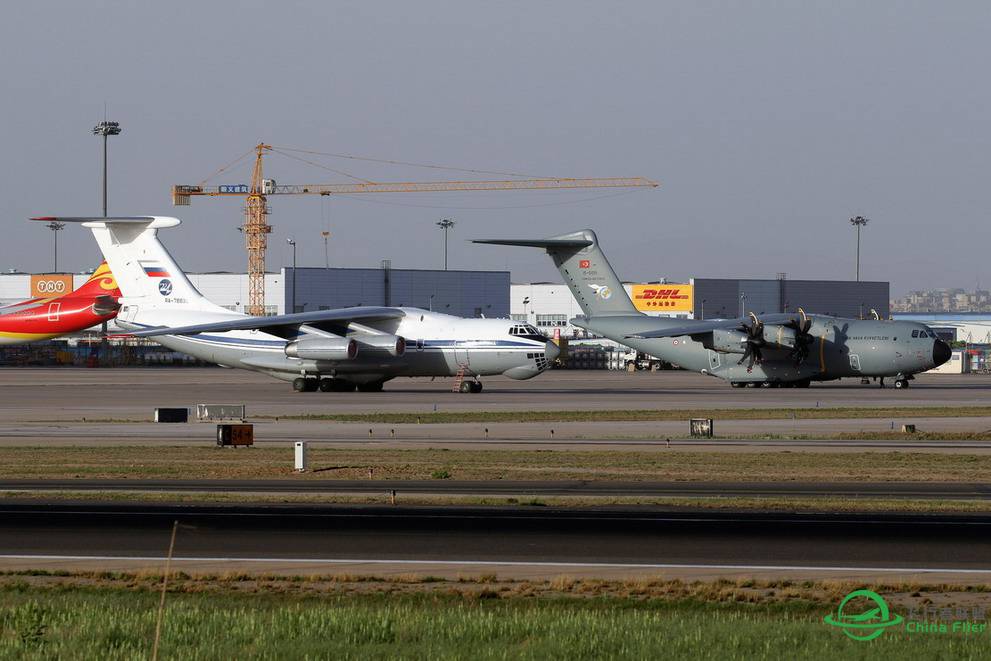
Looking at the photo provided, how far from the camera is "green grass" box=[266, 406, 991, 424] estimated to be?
143ft

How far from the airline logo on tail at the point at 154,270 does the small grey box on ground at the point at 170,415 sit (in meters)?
22.4

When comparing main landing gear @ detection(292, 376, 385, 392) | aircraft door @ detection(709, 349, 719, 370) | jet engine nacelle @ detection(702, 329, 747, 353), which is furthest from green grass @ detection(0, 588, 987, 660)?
aircraft door @ detection(709, 349, 719, 370)

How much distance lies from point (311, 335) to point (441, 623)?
4938 centimetres

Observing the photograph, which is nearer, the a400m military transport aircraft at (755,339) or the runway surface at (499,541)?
the runway surface at (499,541)

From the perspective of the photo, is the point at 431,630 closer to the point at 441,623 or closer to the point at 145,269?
the point at 441,623

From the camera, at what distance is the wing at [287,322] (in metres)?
58.8

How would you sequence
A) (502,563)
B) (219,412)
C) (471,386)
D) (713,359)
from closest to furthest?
(502,563)
(219,412)
(471,386)
(713,359)

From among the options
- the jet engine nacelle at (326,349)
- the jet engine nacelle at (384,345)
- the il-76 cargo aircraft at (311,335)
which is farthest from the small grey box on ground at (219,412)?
the jet engine nacelle at (384,345)

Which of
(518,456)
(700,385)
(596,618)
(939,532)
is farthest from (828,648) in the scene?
(700,385)

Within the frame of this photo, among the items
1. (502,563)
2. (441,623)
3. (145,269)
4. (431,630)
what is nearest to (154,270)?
(145,269)

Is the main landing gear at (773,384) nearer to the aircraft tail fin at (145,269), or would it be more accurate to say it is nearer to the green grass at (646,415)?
the green grass at (646,415)

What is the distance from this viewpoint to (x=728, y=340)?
64.4 m

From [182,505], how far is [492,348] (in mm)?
37883

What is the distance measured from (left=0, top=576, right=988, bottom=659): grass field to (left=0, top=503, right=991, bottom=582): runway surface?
4.06 feet
